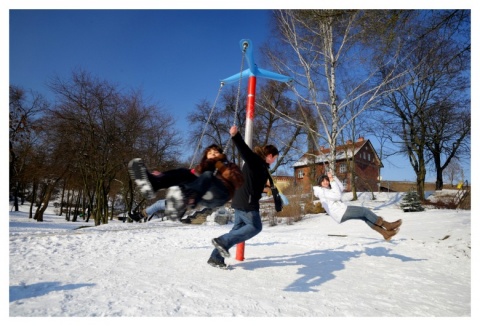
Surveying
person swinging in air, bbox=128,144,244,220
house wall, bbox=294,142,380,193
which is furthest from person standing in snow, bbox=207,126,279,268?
house wall, bbox=294,142,380,193

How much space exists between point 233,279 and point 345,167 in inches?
832

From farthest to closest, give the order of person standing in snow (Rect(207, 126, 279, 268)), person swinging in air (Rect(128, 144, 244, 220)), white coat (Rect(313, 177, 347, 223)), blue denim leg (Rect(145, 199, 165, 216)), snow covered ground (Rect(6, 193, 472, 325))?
white coat (Rect(313, 177, 347, 223))
blue denim leg (Rect(145, 199, 165, 216))
person standing in snow (Rect(207, 126, 279, 268))
person swinging in air (Rect(128, 144, 244, 220))
snow covered ground (Rect(6, 193, 472, 325))

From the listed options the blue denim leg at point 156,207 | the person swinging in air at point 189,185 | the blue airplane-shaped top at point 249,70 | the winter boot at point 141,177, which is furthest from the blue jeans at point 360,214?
the winter boot at point 141,177

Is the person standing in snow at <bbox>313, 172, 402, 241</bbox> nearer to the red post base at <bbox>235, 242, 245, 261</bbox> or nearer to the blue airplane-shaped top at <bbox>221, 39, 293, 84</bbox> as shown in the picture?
the red post base at <bbox>235, 242, 245, 261</bbox>

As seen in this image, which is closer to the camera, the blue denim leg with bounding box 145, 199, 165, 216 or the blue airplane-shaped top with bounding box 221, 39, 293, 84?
the blue denim leg with bounding box 145, 199, 165, 216

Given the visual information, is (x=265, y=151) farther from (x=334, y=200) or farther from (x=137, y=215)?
(x=137, y=215)

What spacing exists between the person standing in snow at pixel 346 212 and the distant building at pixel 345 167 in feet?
15.6

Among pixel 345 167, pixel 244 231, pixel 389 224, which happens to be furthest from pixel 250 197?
pixel 345 167

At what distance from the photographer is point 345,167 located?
23250mm

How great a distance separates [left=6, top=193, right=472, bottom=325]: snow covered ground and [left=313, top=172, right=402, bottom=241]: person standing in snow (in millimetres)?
637

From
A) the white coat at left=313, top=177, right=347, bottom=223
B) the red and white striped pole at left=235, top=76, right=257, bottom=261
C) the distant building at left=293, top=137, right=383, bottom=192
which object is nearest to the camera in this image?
the white coat at left=313, top=177, right=347, bottom=223

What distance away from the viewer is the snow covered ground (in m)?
2.81
